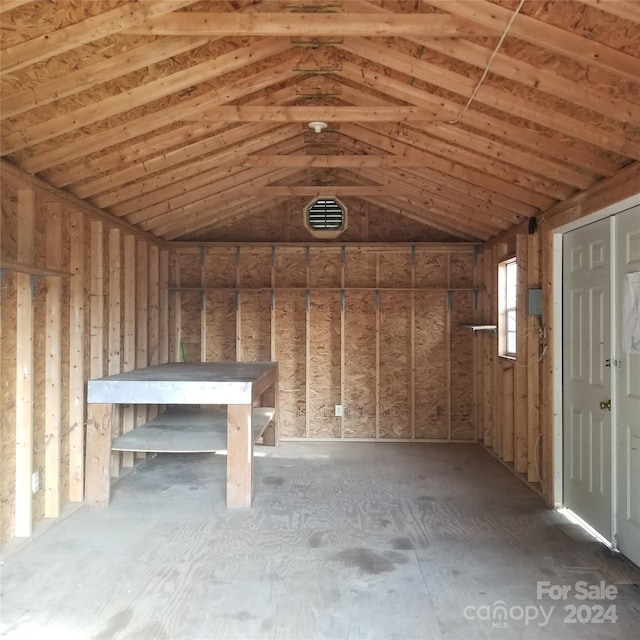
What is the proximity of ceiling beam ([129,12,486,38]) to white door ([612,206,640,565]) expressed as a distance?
5.45ft

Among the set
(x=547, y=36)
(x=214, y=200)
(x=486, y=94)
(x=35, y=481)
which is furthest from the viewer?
(x=214, y=200)

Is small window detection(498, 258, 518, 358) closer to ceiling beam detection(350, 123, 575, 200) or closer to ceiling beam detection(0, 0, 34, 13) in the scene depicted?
ceiling beam detection(350, 123, 575, 200)

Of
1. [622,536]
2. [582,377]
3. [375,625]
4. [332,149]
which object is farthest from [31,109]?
[622,536]

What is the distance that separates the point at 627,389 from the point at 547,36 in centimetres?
222

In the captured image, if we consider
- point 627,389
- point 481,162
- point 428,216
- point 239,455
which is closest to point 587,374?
point 627,389

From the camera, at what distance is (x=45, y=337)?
3.70 meters

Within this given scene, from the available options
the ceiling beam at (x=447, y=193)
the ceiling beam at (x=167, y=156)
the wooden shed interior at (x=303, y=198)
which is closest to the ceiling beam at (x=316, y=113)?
the wooden shed interior at (x=303, y=198)

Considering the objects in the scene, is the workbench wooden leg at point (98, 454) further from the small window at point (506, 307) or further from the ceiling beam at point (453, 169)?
the small window at point (506, 307)

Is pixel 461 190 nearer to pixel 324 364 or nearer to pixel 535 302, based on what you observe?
pixel 535 302

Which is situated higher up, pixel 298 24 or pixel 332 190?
pixel 298 24

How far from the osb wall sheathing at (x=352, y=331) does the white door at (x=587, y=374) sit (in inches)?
95.7

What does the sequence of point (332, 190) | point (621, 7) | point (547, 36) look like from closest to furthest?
point (621, 7)
point (547, 36)
point (332, 190)

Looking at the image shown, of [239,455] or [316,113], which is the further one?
[239,455]

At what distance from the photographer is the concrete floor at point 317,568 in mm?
2402
